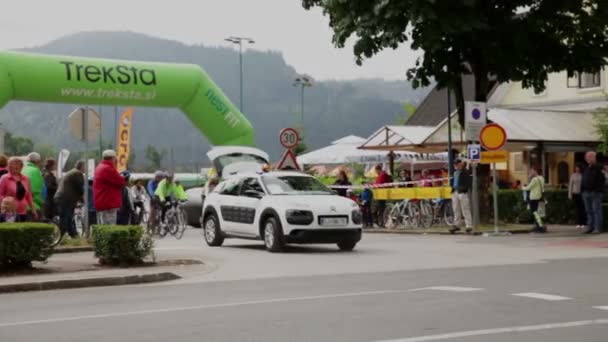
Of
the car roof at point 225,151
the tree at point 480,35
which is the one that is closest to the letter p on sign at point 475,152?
the tree at point 480,35

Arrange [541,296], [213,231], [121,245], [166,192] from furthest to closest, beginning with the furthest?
[166,192] < [213,231] < [121,245] < [541,296]

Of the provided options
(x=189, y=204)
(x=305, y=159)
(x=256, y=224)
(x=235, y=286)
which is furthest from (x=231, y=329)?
(x=305, y=159)

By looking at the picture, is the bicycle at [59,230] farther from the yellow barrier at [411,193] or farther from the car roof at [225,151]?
the yellow barrier at [411,193]

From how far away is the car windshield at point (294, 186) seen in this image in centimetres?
2003

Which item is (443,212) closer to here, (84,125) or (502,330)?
(84,125)

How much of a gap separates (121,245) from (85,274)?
1382 mm

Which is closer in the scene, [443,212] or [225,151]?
[443,212]

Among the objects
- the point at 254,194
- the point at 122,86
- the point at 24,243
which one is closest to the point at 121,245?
the point at 24,243

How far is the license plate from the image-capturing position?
19.1m

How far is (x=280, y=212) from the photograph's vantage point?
756 inches

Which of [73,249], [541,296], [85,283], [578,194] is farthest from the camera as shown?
[578,194]

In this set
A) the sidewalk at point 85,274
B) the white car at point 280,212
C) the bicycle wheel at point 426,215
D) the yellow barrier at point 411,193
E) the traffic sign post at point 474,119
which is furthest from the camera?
the bicycle wheel at point 426,215

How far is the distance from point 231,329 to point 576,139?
91.6ft

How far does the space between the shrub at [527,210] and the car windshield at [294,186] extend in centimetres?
1009
